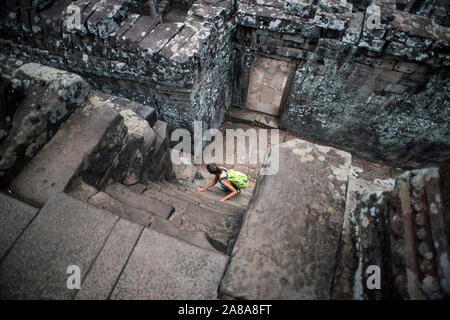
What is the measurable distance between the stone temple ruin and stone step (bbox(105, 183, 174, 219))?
2cm

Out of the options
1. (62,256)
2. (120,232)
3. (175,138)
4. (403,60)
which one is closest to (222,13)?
(175,138)

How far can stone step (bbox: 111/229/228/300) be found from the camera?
62.3 inches

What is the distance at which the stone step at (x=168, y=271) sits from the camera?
1.58 meters

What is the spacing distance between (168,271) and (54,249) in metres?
0.84

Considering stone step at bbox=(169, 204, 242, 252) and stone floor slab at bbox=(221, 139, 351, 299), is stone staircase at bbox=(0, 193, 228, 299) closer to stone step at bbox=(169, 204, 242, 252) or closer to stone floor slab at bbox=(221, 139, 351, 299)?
stone floor slab at bbox=(221, 139, 351, 299)

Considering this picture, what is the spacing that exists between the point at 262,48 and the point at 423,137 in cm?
389

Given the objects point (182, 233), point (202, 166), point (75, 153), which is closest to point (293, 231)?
point (182, 233)

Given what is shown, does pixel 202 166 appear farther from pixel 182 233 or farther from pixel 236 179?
pixel 182 233

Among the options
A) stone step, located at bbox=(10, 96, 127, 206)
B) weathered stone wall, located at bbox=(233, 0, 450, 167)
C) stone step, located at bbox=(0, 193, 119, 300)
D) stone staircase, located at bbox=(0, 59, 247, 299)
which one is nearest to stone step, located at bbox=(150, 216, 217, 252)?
stone staircase, located at bbox=(0, 59, 247, 299)

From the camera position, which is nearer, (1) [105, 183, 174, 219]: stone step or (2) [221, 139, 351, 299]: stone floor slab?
(2) [221, 139, 351, 299]: stone floor slab

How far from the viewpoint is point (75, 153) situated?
223cm

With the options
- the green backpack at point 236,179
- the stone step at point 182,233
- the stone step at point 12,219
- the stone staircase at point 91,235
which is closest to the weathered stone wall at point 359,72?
the green backpack at point 236,179

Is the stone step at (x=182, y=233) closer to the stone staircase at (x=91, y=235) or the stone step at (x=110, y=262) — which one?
the stone staircase at (x=91, y=235)

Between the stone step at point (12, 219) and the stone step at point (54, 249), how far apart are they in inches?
1.9
